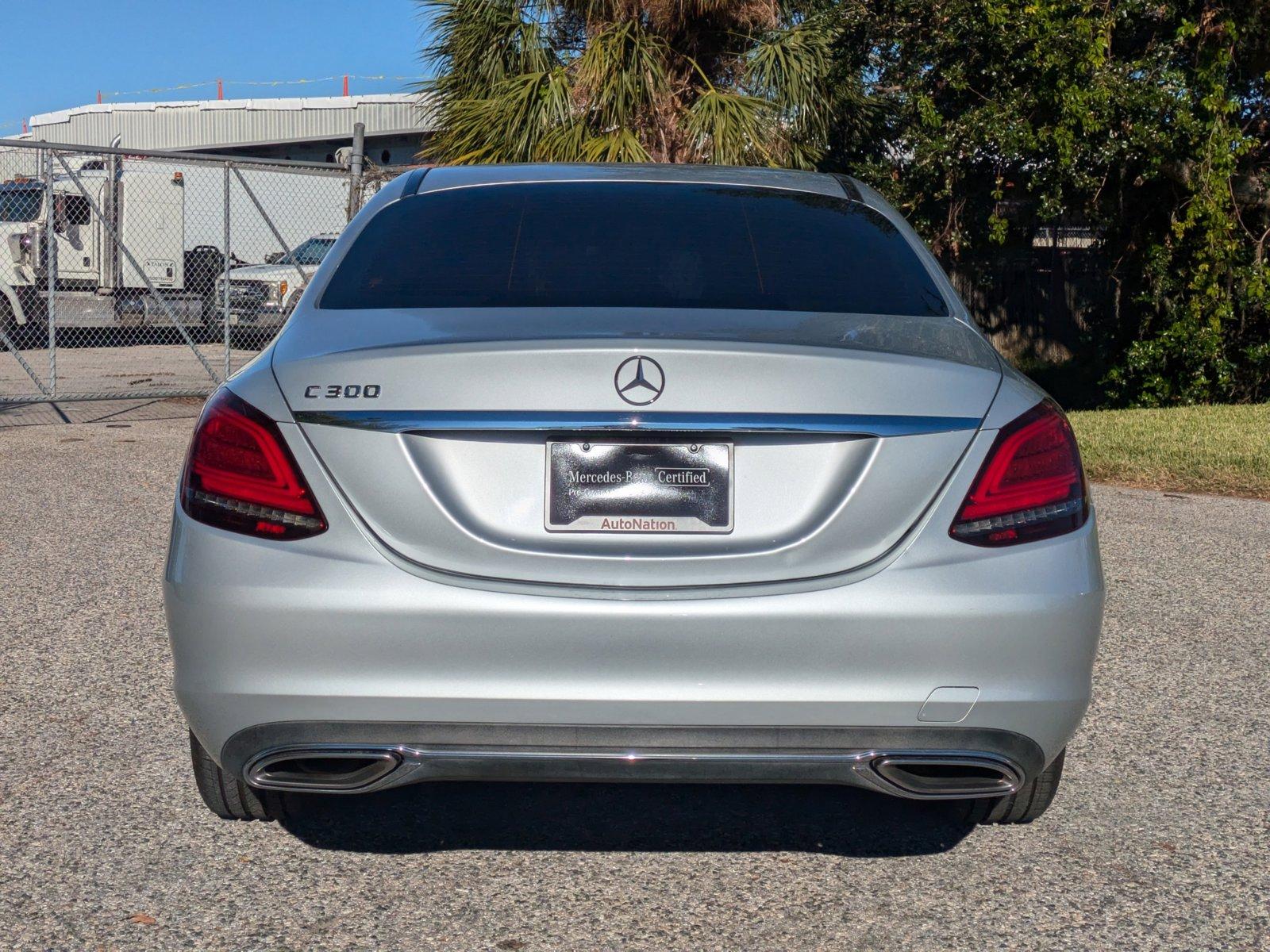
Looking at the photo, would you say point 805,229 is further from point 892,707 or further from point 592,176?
point 892,707

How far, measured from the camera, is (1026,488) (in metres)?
2.80

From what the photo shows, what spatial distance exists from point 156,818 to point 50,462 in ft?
23.6

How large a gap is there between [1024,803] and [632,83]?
40.0 feet

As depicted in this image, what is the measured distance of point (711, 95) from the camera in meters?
14.6

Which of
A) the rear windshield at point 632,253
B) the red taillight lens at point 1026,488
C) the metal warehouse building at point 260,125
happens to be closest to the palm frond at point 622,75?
the rear windshield at point 632,253

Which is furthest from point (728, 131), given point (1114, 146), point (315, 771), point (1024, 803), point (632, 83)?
point (315, 771)

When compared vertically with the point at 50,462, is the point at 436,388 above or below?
above

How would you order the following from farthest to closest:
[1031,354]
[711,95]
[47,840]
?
[1031,354], [711,95], [47,840]

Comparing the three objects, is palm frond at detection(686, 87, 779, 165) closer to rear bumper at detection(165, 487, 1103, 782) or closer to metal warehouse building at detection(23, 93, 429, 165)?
rear bumper at detection(165, 487, 1103, 782)

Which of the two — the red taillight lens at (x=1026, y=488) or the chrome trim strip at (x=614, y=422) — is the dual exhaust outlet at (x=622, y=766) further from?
the chrome trim strip at (x=614, y=422)

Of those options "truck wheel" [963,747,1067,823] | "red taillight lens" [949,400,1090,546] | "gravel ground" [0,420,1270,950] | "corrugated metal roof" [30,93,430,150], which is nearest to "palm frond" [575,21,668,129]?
"gravel ground" [0,420,1270,950]

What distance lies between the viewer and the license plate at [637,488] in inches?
106

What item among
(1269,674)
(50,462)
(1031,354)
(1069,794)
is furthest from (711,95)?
(1069,794)

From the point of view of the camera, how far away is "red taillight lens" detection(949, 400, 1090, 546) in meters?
2.75
